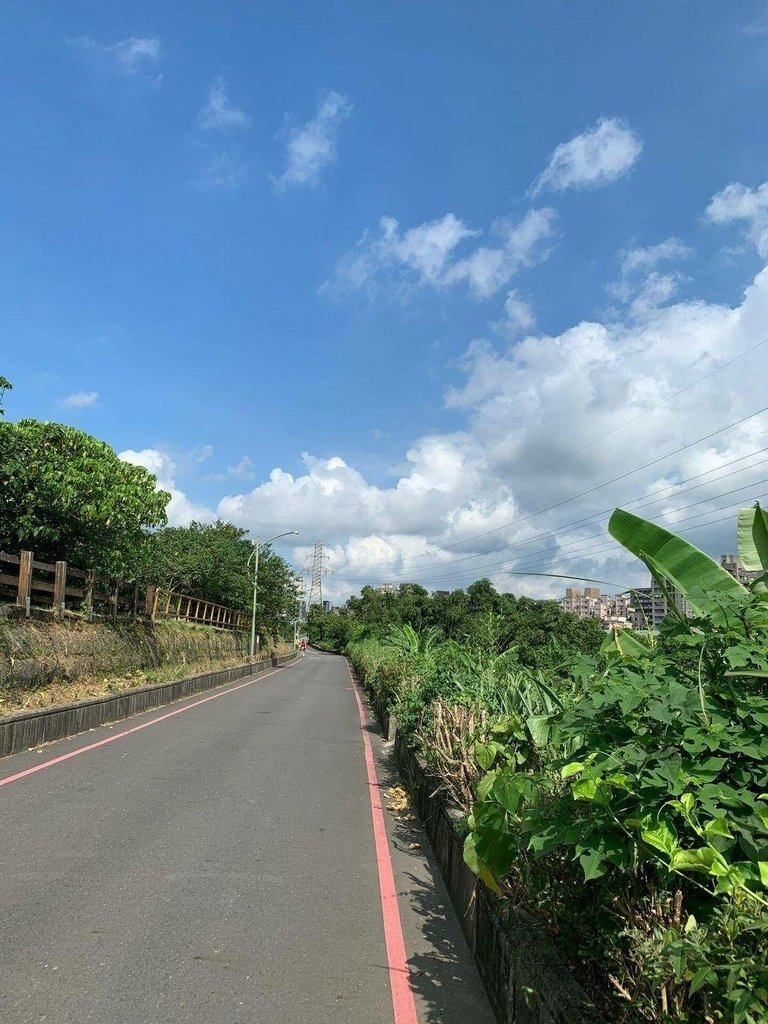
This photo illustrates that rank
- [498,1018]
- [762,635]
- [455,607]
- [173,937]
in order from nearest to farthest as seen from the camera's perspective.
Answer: [762,635] < [498,1018] < [173,937] < [455,607]

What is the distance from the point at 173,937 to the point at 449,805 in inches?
102

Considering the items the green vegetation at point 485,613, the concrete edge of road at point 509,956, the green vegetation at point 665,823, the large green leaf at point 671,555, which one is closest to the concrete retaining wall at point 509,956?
the concrete edge of road at point 509,956

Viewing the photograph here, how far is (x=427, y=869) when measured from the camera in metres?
6.80

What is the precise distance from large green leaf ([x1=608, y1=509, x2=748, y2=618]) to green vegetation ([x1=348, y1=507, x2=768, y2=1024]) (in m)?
0.01

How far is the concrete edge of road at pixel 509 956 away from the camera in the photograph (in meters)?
2.89

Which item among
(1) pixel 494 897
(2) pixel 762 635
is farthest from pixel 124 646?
(2) pixel 762 635

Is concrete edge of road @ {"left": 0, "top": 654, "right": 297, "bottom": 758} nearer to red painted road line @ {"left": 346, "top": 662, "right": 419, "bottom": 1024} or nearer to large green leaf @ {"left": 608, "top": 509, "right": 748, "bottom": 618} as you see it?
red painted road line @ {"left": 346, "top": 662, "right": 419, "bottom": 1024}

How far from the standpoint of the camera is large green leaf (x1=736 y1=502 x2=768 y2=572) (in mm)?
4039

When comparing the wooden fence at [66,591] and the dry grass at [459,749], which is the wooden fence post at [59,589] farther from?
the dry grass at [459,749]

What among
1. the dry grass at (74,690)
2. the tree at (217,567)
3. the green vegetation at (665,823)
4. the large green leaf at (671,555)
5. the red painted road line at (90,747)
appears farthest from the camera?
the tree at (217,567)

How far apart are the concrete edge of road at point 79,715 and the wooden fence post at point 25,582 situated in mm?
2800

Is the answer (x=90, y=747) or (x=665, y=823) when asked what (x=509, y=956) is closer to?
(x=665, y=823)

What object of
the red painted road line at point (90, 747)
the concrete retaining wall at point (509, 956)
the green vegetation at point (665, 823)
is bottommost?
the red painted road line at point (90, 747)

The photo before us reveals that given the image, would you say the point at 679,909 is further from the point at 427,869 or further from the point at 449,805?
the point at 427,869
